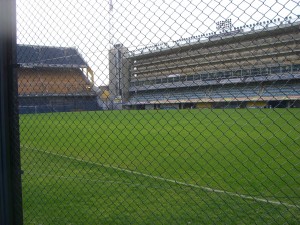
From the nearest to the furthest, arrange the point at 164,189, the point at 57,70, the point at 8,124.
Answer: the point at 8,124, the point at 164,189, the point at 57,70

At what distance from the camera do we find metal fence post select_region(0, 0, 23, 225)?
244cm

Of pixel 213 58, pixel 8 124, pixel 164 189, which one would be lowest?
pixel 164 189

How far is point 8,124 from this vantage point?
8.26 ft

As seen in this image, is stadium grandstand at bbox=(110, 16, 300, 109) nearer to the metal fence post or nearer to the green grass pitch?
the metal fence post

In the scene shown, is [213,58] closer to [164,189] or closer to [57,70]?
[164,189]

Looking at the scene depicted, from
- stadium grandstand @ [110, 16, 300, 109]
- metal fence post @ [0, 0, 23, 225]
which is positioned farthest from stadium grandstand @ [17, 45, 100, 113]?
metal fence post @ [0, 0, 23, 225]

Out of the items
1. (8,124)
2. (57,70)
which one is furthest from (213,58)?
(57,70)

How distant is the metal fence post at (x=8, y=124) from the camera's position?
244cm

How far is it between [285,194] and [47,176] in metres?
3.51

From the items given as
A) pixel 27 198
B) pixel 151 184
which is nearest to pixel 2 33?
pixel 27 198

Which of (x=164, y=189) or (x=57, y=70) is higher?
(x=57, y=70)

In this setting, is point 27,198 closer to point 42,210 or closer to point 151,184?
point 42,210

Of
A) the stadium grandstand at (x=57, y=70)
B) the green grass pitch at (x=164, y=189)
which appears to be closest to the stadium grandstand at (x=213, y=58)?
the stadium grandstand at (x=57, y=70)

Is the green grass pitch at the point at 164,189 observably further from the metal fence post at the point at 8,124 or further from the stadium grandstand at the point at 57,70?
the stadium grandstand at the point at 57,70
